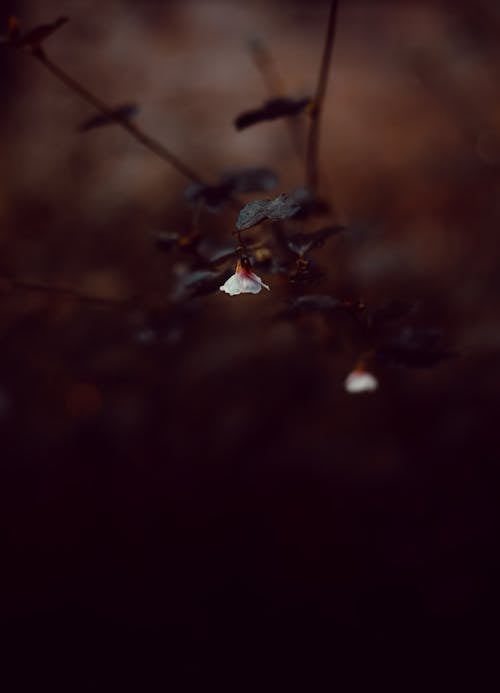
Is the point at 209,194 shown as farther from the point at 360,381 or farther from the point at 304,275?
the point at 360,381

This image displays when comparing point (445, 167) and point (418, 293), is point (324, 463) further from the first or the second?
point (445, 167)

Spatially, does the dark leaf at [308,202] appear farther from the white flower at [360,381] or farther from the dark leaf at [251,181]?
the white flower at [360,381]

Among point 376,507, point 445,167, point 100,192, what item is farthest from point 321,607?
point 100,192

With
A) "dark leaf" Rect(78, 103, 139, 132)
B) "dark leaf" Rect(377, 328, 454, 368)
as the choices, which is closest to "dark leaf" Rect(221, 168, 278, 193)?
"dark leaf" Rect(78, 103, 139, 132)

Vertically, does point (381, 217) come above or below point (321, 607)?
above

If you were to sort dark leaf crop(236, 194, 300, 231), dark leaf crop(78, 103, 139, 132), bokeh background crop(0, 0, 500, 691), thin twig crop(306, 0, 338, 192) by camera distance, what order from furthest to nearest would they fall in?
bokeh background crop(0, 0, 500, 691) → dark leaf crop(78, 103, 139, 132) → thin twig crop(306, 0, 338, 192) → dark leaf crop(236, 194, 300, 231)

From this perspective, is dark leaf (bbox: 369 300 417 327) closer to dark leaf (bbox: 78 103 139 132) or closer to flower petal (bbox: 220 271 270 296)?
flower petal (bbox: 220 271 270 296)
